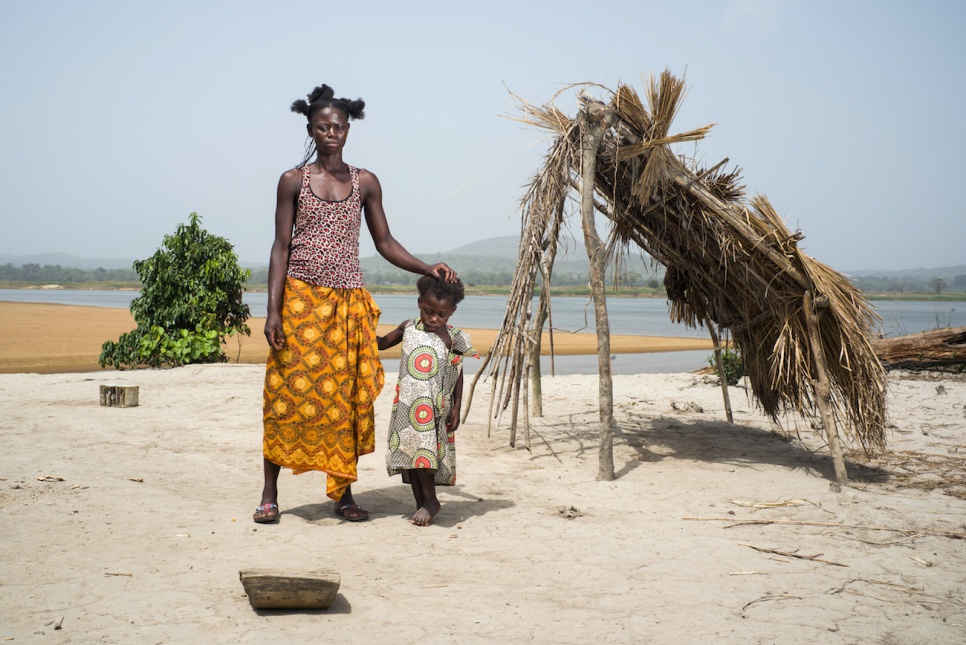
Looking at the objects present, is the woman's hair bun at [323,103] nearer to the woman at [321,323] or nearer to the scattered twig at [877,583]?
the woman at [321,323]

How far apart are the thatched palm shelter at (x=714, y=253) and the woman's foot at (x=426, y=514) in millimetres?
1617

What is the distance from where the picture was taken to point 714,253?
5523mm

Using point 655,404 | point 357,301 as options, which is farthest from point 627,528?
point 655,404

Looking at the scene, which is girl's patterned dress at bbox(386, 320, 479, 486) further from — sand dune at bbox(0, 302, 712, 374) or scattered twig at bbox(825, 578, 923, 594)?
sand dune at bbox(0, 302, 712, 374)

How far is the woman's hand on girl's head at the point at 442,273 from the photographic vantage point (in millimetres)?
3756

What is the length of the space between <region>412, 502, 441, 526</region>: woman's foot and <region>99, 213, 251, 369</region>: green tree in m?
6.83

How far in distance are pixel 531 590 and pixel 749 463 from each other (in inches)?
125

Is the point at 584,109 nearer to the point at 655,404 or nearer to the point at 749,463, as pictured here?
the point at 749,463

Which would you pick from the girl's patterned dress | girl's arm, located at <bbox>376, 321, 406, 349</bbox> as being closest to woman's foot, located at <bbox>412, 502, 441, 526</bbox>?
the girl's patterned dress

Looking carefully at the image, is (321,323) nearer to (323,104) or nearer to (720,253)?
(323,104)

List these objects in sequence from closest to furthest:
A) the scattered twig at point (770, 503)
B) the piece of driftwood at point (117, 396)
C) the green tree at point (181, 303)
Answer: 1. the scattered twig at point (770, 503)
2. the piece of driftwood at point (117, 396)
3. the green tree at point (181, 303)

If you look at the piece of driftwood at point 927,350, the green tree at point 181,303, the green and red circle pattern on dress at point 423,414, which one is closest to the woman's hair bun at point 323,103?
the green and red circle pattern on dress at point 423,414

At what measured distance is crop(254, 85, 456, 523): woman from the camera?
3729mm

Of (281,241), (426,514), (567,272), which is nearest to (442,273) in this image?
(281,241)
